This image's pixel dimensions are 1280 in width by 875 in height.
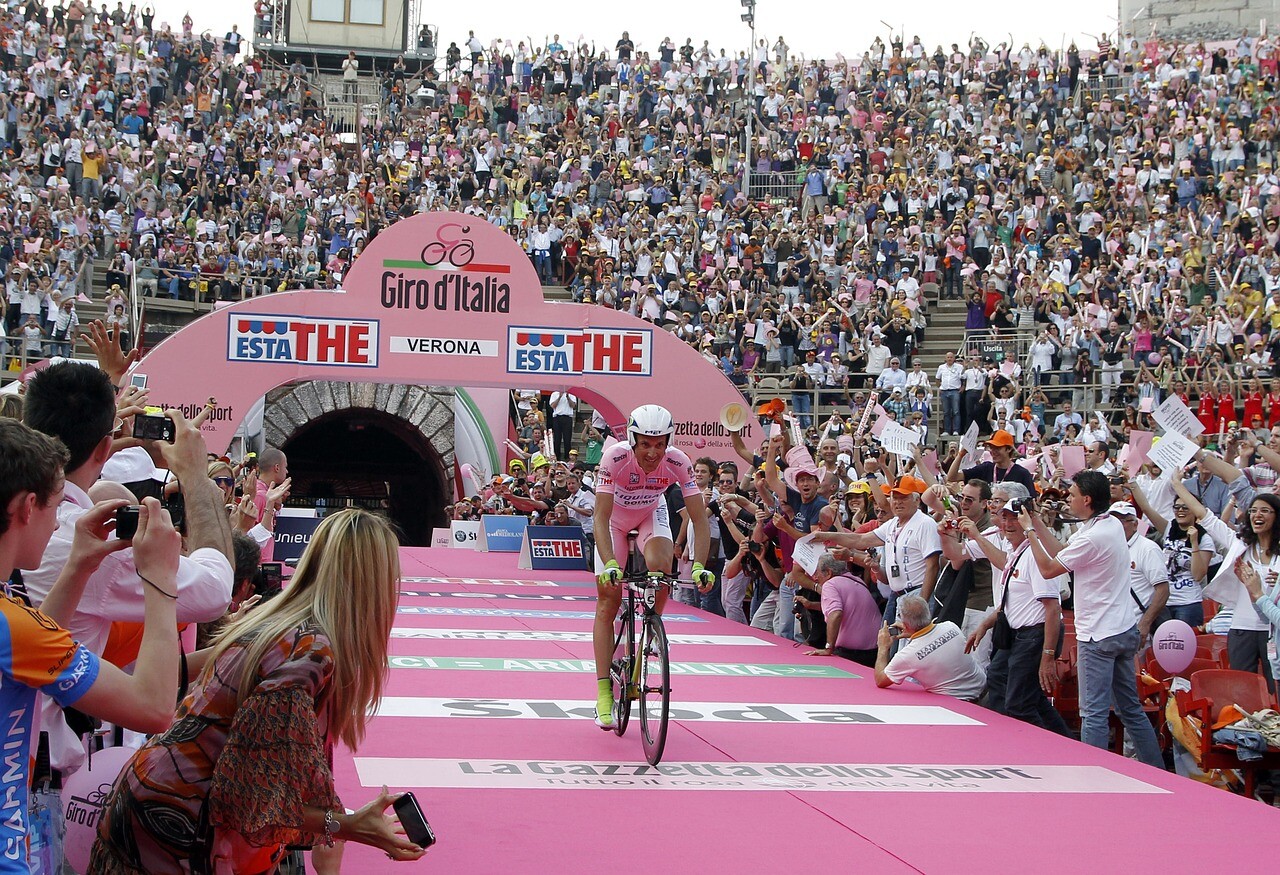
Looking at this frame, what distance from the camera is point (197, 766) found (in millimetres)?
3896

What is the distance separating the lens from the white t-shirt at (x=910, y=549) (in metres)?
10.8

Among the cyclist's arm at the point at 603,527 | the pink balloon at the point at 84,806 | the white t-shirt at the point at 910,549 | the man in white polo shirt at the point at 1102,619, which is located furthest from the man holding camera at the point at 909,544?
the pink balloon at the point at 84,806

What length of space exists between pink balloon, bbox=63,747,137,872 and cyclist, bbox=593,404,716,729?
406 cm

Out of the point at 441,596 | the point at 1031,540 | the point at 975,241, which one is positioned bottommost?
the point at 441,596

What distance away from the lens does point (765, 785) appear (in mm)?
7176

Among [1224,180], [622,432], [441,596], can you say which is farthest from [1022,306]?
[441,596]

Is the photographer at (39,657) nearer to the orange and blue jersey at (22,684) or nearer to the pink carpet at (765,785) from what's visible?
the orange and blue jersey at (22,684)

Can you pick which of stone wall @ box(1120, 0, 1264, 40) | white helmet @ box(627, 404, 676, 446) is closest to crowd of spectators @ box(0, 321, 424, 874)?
white helmet @ box(627, 404, 676, 446)

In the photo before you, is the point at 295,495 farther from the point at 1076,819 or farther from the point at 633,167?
the point at 1076,819

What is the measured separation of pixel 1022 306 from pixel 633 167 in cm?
1056

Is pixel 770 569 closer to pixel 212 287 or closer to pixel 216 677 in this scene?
pixel 216 677

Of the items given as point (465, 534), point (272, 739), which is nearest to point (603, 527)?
point (272, 739)

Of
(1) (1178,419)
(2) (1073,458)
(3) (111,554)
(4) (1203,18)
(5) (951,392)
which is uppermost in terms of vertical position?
(4) (1203,18)

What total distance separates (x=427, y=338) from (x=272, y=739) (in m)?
15.2
